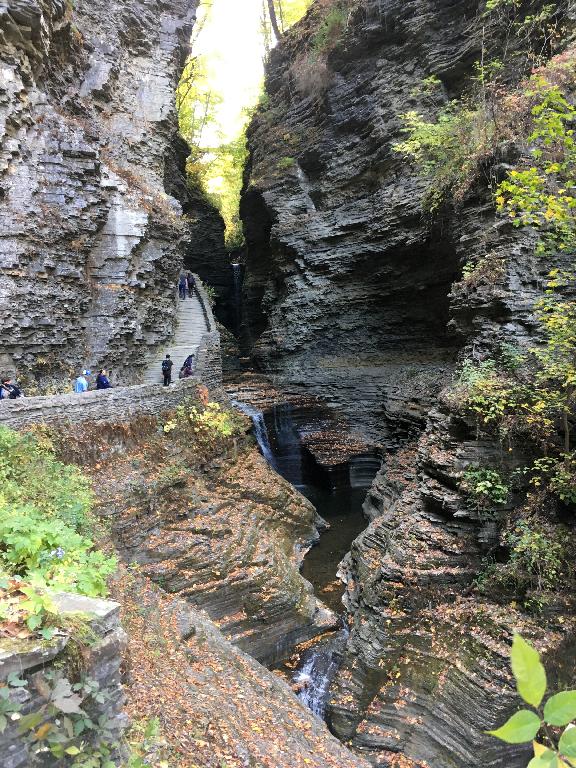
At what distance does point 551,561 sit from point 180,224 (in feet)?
64.3

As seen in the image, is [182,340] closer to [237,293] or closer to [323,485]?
[323,485]

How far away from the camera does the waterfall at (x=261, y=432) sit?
20078 millimetres

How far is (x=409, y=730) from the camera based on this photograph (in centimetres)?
858

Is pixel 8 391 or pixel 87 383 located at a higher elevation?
pixel 8 391

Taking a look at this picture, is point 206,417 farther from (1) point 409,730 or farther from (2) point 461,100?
(2) point 461,100

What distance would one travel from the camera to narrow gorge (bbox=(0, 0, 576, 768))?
22.6 ft

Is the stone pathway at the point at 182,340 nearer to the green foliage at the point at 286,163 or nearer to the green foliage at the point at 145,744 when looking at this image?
the green foliage at the point at 286,163

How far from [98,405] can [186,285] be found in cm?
1397

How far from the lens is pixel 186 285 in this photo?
25.2 m

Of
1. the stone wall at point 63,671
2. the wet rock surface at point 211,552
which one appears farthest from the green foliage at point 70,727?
the wet rock surface at point 211,552

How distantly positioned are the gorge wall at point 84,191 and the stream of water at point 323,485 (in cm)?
661

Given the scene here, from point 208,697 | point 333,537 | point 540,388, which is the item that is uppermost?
point 540,388

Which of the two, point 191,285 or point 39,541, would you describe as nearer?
point 39,541

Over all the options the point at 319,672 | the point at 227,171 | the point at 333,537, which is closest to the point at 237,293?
the point at 227,171
